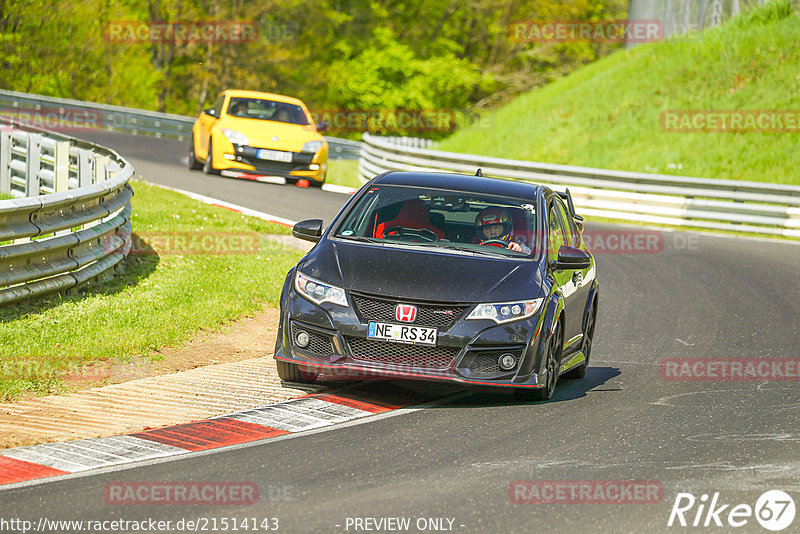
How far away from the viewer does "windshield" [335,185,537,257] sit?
8.55m

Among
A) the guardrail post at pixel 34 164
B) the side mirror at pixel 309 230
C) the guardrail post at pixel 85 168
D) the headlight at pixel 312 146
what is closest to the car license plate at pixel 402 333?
→ the side mirror at pixel 309 230

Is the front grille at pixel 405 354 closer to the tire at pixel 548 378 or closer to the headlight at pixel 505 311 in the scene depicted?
the headlight at pixel 505 311

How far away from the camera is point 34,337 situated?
879 centimetres

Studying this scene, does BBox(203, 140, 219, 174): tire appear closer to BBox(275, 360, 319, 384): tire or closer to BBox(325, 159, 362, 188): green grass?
BBox(325, 159, 362, 188): green grass

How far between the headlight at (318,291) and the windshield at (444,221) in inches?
28.0

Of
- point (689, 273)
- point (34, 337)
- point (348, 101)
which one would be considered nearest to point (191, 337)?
point (34, 337)

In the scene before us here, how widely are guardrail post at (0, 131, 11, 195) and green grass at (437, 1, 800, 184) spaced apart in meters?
17.1

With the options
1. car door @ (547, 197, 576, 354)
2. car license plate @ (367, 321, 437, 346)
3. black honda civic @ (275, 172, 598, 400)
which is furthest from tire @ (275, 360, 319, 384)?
car door @ (547, 197, 576, 354)

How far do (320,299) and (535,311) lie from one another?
4.70 ft

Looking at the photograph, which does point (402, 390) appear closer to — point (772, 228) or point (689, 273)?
point (689, 273)

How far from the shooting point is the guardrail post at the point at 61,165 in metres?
16.0

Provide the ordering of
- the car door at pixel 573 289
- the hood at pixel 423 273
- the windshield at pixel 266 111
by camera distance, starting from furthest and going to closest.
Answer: the windshield at pixel 266 111 < the car door at pixel 573 289 < the hood at pixel 423 273

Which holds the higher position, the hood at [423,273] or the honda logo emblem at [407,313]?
the hood at [423,273]

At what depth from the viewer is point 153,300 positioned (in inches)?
430
